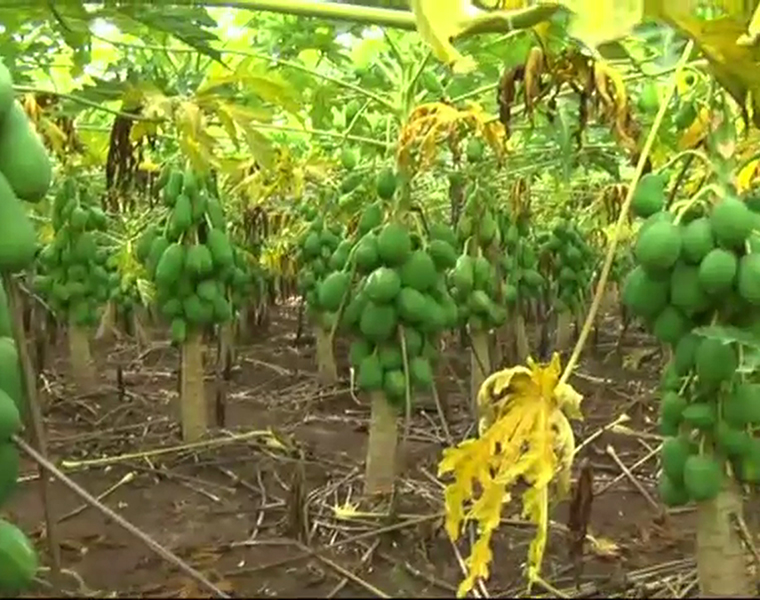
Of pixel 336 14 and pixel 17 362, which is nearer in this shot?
pixel 17 362

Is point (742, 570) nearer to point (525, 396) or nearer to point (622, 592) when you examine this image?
point (622, 592)

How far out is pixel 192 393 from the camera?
4.80 meters

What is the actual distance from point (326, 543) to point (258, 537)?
0.69ft

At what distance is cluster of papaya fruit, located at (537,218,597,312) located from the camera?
792 centimetres

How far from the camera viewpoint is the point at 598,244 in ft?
38.2

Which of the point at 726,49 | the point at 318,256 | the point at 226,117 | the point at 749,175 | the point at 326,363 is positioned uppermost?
the point at 726,49

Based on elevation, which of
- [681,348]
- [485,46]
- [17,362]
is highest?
[485,46]

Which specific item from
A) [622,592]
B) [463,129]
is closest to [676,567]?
[622,592]

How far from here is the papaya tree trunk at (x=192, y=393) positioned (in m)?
4.80

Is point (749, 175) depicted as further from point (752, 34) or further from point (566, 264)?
point (566, 264)

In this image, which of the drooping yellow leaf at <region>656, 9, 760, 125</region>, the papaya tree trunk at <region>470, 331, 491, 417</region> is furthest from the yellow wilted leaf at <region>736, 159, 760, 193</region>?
the papaya tree trunk at <region>470, 331, 491, 417</region>

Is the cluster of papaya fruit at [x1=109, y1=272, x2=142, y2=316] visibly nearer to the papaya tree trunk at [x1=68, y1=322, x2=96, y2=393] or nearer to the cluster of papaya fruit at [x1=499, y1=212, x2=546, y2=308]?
the papaya tree trunk at [x1=68, y1=322, x2=96, y2=393]

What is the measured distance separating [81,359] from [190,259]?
2.34 meters

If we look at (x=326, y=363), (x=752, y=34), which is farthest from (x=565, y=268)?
(x=752, y=34)
